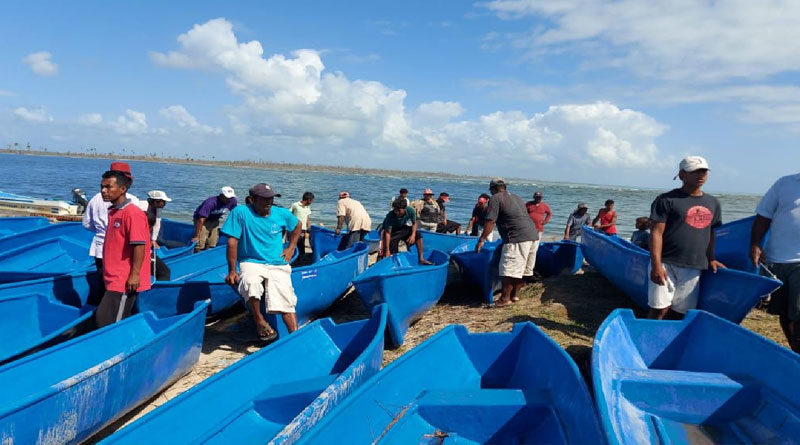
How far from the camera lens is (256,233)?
529 centimetres

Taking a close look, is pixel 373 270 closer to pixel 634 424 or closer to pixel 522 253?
pixel 522 253

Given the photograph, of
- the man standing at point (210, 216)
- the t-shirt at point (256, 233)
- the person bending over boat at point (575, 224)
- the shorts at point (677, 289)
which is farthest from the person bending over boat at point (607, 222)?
the t-shirt at point (256, 233)

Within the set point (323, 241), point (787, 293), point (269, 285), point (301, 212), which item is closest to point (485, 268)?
point (269, 285)

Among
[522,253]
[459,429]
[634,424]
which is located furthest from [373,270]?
[634,424]

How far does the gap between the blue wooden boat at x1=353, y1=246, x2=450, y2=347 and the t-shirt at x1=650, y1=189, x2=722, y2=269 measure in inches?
113

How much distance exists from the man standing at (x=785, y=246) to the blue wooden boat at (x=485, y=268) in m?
3.70

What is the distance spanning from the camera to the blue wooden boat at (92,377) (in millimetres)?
3160

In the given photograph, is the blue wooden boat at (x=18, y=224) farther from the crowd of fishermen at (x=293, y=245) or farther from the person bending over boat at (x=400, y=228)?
the person bending over boat at (x=400, y=228)

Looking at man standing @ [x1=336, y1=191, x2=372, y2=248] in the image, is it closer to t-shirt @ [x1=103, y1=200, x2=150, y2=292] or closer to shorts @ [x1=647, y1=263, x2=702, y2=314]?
t-shirt @ [x1=103, y1=200, x2=150, y2=292]

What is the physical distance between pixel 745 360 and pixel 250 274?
189 inches

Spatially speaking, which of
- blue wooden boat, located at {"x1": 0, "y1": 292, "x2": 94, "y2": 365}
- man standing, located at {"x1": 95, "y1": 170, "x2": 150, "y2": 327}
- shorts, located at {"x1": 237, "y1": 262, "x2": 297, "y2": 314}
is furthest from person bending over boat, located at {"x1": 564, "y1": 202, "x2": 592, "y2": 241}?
blue wooden boat, located at {"x1": 0, "y1": 292, "x2": 94, "y2": 365}

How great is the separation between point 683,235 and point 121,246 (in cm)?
558

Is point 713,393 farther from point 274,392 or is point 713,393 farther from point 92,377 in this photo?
point 92,377

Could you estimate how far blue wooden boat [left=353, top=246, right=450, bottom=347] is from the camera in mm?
5637
